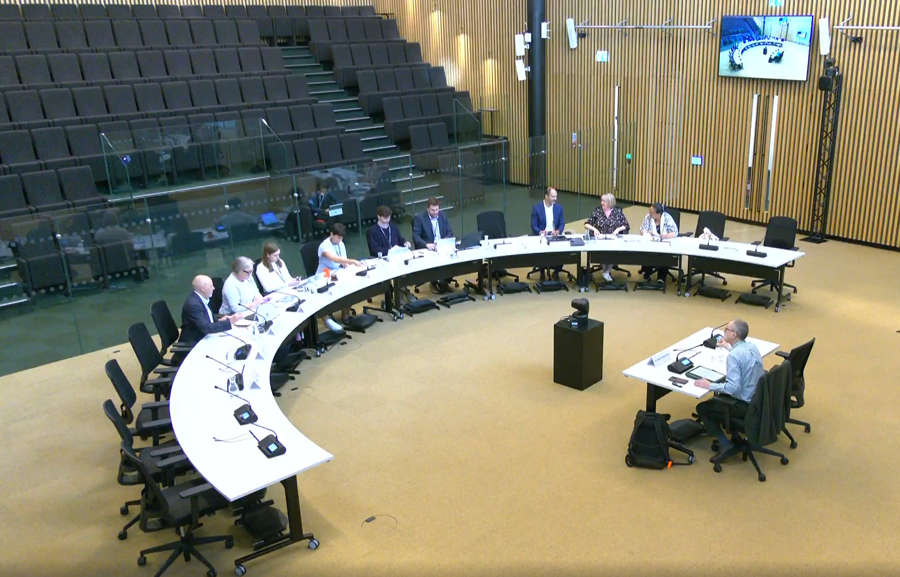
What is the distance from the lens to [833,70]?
38.1 ft

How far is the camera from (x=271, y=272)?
8984mm

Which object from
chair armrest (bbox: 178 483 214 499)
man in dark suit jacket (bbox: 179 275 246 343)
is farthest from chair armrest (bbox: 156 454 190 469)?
man in dark suit jacket (bbox: 179 275 246 343)

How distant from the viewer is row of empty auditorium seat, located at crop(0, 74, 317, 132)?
11742 millimetres

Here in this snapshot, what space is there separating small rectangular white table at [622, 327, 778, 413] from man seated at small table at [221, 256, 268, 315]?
158 inches

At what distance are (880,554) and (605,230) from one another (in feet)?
20.8

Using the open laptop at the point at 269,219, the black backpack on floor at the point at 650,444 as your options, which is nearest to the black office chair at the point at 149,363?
the open laptop at the point at 269,219

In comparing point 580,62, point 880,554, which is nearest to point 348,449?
point 880,554

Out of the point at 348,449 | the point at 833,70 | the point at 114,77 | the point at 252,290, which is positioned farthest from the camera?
the point at 114,77

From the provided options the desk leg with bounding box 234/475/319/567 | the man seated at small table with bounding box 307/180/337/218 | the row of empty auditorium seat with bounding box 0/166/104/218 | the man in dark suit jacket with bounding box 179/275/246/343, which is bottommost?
the desk leg with bounding box 234/475/319/567

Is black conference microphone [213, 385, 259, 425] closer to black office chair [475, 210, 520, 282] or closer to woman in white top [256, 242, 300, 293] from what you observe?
woman in white top [256, 242, 300, 293]

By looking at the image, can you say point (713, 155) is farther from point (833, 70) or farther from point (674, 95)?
point (833, 70)

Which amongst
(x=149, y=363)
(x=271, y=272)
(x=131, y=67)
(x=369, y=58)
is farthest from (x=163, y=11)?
(x=149, y=363)

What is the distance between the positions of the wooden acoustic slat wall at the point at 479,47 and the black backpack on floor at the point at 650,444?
10187 millimetres

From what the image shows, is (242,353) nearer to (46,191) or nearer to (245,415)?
(245,415)
